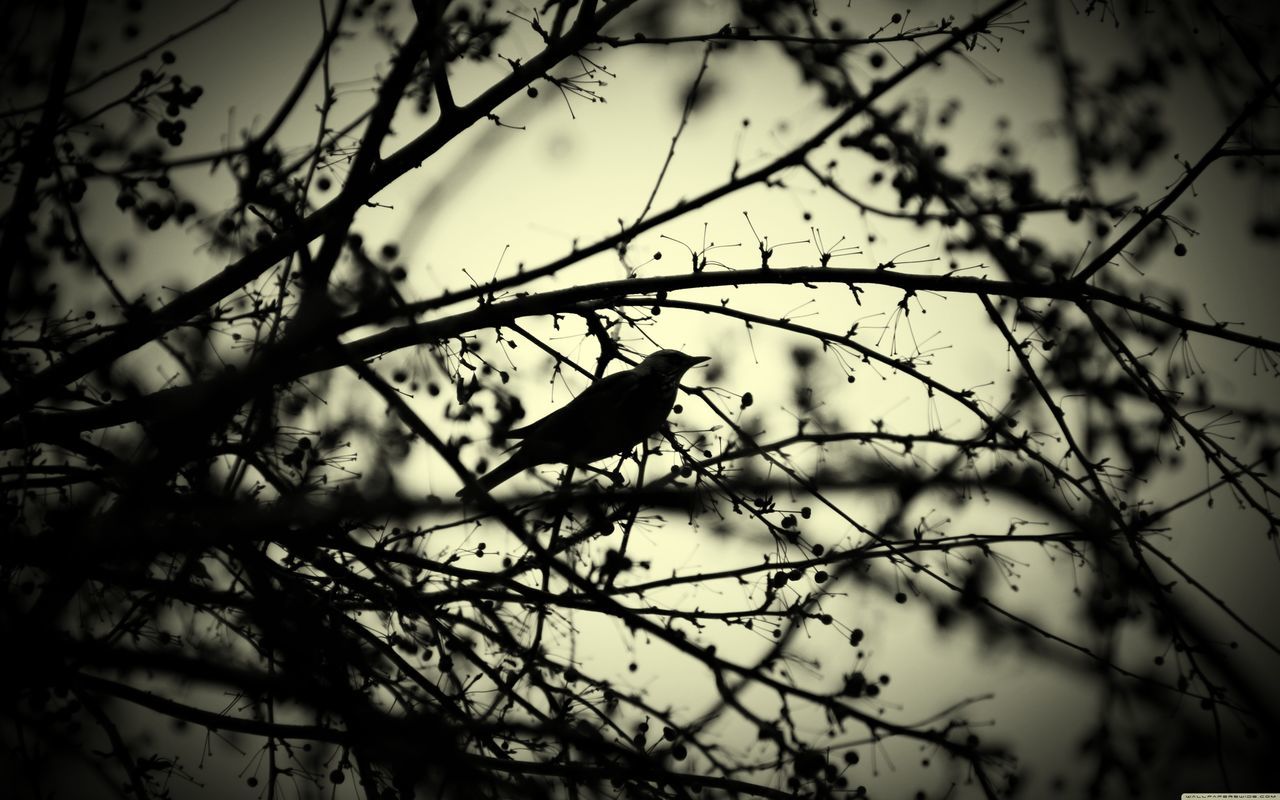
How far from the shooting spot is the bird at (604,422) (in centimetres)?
437

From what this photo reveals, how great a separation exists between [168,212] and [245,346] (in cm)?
91

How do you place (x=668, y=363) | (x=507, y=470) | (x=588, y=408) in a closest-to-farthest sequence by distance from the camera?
(x=588, y=408), (x=507, y=470), (x=668, y=363)

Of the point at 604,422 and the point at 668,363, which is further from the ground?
the point at 668,363

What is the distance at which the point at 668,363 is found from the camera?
17.8 ft

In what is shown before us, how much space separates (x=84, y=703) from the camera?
Result: 3504mm

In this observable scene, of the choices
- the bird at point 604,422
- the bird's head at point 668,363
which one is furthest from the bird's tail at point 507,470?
the bird's head at point 668,363

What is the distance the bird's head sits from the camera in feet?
15.3

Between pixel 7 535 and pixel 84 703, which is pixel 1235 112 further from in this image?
pixel 84 703

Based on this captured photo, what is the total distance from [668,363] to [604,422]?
119 cm

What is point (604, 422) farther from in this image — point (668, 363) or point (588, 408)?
point (668, 363)

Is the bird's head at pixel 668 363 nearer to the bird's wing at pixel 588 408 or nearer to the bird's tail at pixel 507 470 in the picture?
the bird's wing at pixel 588 408

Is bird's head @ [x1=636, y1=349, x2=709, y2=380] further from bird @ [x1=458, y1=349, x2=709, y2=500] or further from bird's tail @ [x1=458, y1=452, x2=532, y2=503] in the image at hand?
bird's tail @ [x1=458, y1=452, x2=532, y2=503]

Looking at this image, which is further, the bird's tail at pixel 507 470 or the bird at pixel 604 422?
the bird's tail at pixel 507 470

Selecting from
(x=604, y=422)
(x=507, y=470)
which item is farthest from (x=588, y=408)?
(x=507, y=470)
